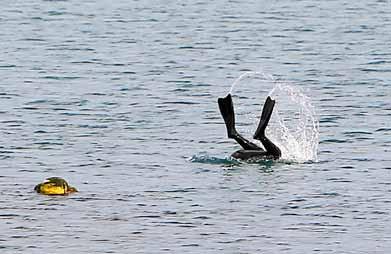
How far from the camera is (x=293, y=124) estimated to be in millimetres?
29844

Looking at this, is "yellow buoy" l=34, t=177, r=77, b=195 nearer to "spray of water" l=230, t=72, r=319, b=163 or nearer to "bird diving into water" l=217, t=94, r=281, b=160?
"bird diving into water" l=217, t=94, r=281, b=160

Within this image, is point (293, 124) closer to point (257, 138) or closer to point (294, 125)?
point (294, 125)

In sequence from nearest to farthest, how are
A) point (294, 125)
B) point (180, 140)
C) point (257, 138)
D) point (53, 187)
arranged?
1. point (53, 187)
2. point (257, 138)
3. point (180, 140)
4. point (294, 125)

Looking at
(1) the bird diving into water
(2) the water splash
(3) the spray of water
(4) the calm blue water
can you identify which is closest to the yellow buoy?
(4) the calm blue water

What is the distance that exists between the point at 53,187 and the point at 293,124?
9080 millimetres

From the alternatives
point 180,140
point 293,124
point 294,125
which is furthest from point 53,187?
point 293,124

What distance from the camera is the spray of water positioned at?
2566cm

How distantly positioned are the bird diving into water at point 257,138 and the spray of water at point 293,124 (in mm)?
521

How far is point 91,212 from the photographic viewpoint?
2061cm

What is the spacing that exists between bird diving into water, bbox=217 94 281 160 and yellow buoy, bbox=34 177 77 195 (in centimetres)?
370

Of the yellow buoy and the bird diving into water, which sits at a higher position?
the bird diving into water

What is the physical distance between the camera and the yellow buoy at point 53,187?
71.1 ft

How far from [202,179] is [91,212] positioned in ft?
9.82

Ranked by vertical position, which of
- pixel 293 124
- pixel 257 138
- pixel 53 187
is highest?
pixel 257 138
